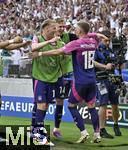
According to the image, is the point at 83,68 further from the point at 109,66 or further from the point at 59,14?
the point at 59,14

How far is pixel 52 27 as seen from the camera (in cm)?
945

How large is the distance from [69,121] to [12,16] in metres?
12.9

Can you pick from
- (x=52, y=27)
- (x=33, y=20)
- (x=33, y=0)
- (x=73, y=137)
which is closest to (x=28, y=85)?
(x=73, y=137)

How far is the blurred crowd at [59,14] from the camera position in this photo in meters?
19.2

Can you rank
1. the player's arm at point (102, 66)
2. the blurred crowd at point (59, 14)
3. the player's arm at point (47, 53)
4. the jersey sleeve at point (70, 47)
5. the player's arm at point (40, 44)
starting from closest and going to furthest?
the player's arm at point (40, 44), the player's arm at point (47, 53), the jersey sleeve at point (70, 47), the player's arm at point (102, 66), the blurred crowd at point (59, 14)

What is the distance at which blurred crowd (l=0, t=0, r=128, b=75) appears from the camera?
62.8 feet

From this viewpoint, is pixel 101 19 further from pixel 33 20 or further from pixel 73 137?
pixel 73 137

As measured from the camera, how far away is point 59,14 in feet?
74.1

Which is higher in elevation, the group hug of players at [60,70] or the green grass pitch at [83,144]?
the group hug of players at [60,70]

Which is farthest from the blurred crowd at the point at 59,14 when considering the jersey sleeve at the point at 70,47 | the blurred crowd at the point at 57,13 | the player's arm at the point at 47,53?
the player's arm at the point at 47,53

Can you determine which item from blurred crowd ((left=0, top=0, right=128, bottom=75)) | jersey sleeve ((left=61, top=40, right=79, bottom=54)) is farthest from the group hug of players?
blurred crowd ((left=0, top=0, right=128, bottom=75))

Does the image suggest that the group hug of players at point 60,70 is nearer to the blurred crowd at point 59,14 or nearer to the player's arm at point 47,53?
the player's arm at point 47,53

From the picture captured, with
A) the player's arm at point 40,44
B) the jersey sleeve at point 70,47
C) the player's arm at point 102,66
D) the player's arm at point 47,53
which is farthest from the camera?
the player's arm at point 102,66

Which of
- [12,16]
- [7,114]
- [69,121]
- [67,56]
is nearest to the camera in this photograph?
[67,56]
